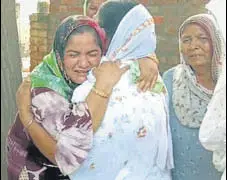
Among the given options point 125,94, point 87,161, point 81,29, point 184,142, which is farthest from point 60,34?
point 184,142

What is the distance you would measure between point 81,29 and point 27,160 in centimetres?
54

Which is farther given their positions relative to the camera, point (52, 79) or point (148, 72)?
point (148, 72)

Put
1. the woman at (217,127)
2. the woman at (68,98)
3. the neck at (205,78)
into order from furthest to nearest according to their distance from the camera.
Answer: the neck at (205,78) → the woman at (68,98) → the woman at (217,127)

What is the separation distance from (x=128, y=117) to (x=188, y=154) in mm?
325

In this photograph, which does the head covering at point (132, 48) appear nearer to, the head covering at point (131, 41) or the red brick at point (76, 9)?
the head covering at point (131, 41)

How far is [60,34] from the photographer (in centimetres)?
230

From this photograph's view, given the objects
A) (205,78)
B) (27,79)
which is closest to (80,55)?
(27,79)

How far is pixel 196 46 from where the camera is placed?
2361mm

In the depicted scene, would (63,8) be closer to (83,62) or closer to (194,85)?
(83,62)

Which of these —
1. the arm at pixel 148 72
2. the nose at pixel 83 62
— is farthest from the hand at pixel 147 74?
the nose at pixel 83 62

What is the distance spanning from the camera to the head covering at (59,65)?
2277 millimetres

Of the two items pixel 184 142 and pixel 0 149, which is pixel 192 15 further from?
pixel 0 149

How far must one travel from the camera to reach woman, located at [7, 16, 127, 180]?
7.44 ft

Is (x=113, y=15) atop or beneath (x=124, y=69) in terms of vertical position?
atop
